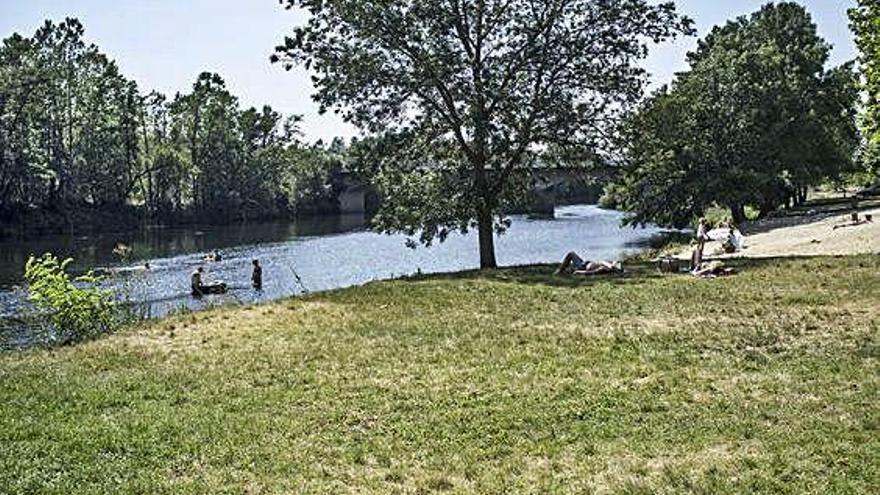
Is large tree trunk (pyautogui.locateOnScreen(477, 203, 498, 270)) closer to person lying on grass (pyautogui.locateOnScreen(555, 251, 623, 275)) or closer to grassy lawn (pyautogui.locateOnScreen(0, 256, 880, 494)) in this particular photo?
person lying on grass (pyautogui.locateOnScreen(555, 251, 623, 275))

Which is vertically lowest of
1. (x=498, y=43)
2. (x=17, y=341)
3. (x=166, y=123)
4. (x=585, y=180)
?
(x=17, y=341)

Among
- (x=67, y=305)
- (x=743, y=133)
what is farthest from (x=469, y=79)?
(x=743, y=133)

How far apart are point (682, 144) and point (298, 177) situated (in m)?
72.2

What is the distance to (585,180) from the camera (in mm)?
29688

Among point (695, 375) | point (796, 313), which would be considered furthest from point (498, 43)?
point (695, 375)

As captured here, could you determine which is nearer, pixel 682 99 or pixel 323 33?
pixel 323 33

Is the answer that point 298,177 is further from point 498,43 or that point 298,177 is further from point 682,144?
point 498,43

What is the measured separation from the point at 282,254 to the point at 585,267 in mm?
37088

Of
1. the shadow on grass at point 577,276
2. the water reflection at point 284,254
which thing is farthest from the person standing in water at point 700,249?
the water reflection at point 284,254

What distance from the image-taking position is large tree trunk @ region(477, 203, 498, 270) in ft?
93.4

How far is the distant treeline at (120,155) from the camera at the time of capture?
76.1 m

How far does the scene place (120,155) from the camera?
302ft

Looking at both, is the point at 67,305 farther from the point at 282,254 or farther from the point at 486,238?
the point at 282,254

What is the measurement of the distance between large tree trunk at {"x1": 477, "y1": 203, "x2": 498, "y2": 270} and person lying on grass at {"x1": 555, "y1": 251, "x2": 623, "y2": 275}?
4887mm
